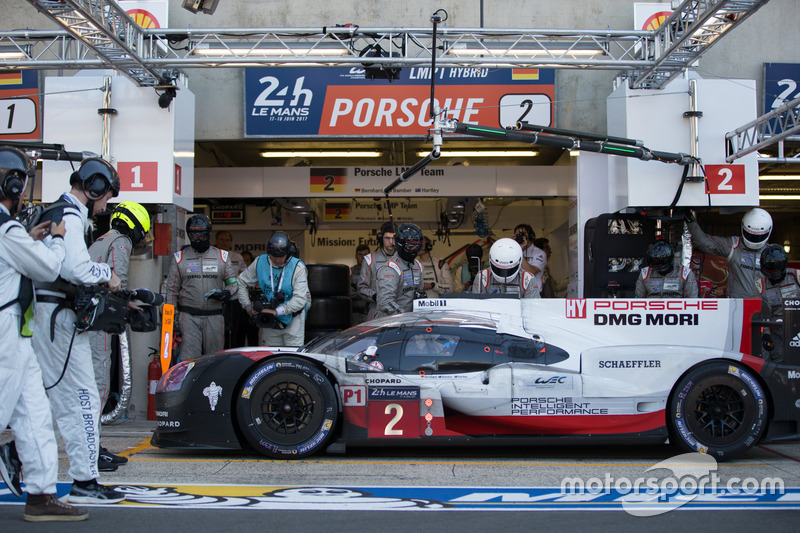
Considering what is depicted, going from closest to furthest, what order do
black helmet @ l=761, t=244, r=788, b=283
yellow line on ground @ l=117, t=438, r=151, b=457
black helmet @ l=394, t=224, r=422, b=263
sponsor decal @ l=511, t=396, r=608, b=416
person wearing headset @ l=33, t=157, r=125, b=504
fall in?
person wearing headset @ l=33, t=157, r=125, b=504 → sponsor decal @ l=511, t=396, r=608, b=416 → yellow line on ground @ l=117, t=438, r=151, b=457 → black helmet @ l=761, t=244, r=788, b=283 → black helmet @ l=394, t=224, r=422, b=263

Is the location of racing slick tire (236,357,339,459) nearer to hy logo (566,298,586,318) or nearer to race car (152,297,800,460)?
race car (152,297,800,460)

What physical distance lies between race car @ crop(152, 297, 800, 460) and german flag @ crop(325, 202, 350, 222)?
8.52m

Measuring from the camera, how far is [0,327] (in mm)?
4066

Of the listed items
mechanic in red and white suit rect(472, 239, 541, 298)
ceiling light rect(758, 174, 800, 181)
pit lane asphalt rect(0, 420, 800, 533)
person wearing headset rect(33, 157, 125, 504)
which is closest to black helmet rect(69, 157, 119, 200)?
person wearing headset rect(33, 157, 125, 504)

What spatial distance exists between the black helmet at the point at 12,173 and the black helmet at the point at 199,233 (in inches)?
154

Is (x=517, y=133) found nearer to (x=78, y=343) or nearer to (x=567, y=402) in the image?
(x=567, y=402)

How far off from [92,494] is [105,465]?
1022mm

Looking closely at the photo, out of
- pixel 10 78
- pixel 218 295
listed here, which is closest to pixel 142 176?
pixel 218 295

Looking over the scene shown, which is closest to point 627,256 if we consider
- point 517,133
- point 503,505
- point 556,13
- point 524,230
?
point 524,230

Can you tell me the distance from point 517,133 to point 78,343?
5.44 metres

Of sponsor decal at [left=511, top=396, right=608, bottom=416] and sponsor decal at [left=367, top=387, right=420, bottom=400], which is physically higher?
sponsor decal at [left=367, top=387, right=420, bottom=400]

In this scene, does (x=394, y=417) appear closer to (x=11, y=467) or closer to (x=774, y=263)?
(x=11, y=467)

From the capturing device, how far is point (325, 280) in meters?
10.3

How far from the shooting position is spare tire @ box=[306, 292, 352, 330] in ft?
33.2
